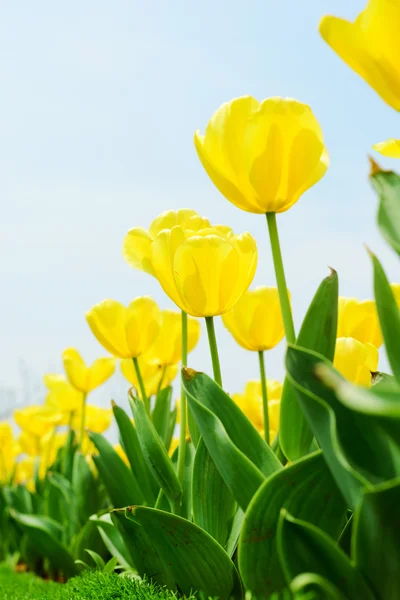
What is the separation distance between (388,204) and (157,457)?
1.92 ft

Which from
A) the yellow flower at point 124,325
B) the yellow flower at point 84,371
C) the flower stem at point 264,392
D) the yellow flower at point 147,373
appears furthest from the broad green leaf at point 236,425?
the yellow flower at point 84,371

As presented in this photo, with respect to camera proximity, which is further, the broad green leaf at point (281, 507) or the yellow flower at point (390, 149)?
the yellow flower at point (390, 149)

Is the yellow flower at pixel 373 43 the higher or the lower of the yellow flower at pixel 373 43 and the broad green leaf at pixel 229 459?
the higher

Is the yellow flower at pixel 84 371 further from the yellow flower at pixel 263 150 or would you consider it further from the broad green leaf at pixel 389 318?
the broad green leaf at pixel 389 318

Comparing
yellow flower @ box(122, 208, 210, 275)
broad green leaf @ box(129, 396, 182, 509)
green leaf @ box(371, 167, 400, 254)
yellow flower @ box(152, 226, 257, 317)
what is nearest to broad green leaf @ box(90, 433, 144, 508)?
broad green leaf @ box(129, 396, 182, 509)

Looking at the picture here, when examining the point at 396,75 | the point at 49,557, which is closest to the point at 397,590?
the point at 396,75

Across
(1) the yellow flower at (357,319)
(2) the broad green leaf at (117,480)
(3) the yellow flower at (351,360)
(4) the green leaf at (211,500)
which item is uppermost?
(1) the yellow flower at (357,319)

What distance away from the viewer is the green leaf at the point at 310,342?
86cm

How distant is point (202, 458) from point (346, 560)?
0.39 metres

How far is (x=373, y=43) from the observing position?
2.31 ft

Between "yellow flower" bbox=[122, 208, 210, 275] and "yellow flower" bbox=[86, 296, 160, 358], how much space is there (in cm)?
19

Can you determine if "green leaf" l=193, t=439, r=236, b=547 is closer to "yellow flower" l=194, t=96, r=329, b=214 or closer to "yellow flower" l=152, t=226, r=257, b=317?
"yellow flower" l=152, t=226, r=257, b=317

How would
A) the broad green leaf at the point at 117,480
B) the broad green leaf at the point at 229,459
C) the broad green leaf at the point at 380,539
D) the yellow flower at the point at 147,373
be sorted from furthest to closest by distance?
1. the yellow flower at the point at 147,373
2. the broad green leaf at the point at 117,480
3. the broad green leaf at the point at 229,459
4. the broad green leaf at the point at 380,539

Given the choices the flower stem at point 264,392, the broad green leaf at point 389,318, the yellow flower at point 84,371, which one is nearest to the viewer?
the broad green leaf at point 389,318
